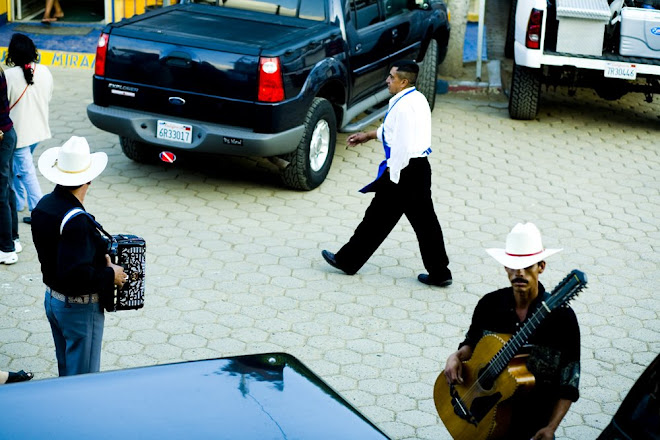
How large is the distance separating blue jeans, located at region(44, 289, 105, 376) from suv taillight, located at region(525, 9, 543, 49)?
719 centimetres

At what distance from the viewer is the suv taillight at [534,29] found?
35.3 ft

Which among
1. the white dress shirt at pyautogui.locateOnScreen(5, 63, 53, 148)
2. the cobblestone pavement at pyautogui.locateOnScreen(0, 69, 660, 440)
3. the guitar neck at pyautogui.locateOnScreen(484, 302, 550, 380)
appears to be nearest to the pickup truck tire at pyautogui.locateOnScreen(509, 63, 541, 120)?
the cobblestone pavement at pyautogui.locateOnScreen(0, 69, 660, 440)

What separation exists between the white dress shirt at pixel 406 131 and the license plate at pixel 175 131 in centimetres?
Answer: 205

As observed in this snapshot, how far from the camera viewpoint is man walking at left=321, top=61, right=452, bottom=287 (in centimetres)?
699

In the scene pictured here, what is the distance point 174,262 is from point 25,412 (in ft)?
13.5

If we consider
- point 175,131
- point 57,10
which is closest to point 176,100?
point 175,131

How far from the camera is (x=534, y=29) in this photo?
35.5 ft

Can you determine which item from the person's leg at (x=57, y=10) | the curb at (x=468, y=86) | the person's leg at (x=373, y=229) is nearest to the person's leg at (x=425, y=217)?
the person's leg at (x=373, y=229)

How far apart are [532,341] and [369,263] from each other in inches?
149

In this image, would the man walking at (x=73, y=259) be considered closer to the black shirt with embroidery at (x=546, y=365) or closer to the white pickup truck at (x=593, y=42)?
the black shirt with embroidery at (x=546, y=365)

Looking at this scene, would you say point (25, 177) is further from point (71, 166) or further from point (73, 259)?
point (73, 259)

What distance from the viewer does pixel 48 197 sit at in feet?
15.6

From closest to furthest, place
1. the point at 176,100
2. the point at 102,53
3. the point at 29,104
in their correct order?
1. the point at 29,104
2. the point at 176,100
3. the point at 102,53

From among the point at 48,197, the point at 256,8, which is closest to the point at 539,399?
the point at 48,197
